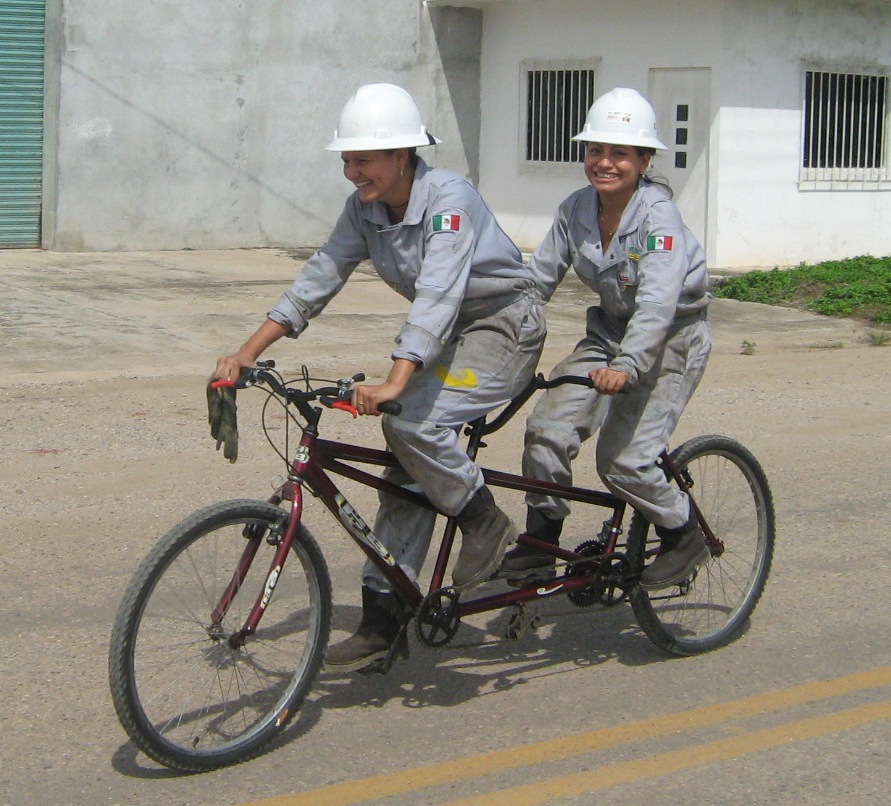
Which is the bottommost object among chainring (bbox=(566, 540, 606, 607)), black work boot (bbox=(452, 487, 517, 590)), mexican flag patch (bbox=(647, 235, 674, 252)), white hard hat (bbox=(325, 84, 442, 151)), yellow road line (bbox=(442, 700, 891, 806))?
yellow road line (bbox=(442, 700, 891, 806))

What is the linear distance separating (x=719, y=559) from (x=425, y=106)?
14.3 meters

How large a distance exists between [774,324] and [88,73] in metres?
8.02

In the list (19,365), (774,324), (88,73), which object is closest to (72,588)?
(19,365)

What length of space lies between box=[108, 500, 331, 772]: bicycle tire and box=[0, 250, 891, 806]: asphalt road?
0.13 metres

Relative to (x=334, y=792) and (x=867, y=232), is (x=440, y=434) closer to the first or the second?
(x=334, y=792)

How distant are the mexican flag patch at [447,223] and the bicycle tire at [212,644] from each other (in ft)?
3.19

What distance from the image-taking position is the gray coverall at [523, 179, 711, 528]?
4551mm

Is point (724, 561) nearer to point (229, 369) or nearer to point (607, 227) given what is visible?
point (607, 227)

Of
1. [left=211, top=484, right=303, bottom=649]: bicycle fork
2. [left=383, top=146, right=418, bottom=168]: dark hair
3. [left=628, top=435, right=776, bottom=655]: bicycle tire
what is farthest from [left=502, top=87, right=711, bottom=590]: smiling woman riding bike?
[left=211, top=484, right=303, bottom=649]: bicycle fork

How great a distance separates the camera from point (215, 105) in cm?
1694

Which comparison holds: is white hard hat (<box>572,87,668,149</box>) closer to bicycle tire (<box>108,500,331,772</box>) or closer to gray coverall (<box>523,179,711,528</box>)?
gray coverall (<box>523,179,711,528</box>)

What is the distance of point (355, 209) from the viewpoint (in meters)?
4.47

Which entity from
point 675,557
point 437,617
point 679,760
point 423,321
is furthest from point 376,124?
point 679,760

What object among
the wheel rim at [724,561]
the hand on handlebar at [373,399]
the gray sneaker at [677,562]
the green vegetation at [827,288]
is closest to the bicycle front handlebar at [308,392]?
the hand on handlebar at [373,399]
